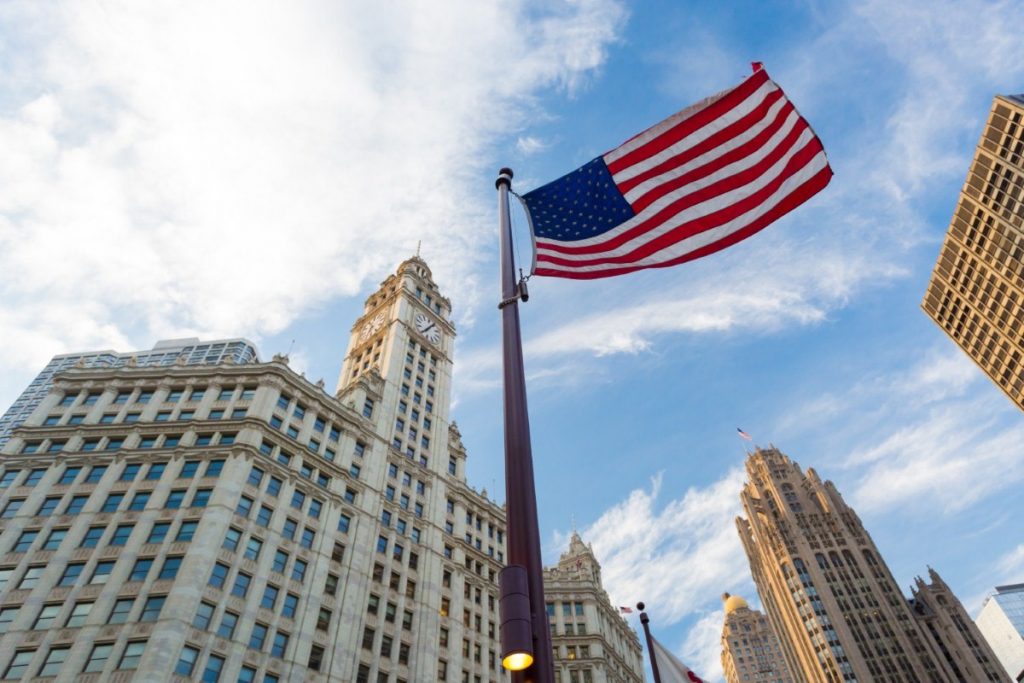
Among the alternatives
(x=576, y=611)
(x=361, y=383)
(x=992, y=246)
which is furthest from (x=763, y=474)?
(x=361, y=383)

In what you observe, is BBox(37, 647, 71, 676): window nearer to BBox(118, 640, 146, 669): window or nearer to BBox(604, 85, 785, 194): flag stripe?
BBox(118, 640, 146, 669): window

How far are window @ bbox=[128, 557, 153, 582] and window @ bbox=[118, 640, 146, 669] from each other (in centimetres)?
516

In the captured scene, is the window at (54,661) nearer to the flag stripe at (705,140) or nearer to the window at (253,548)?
the window at (253,548)

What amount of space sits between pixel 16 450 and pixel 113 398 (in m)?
9.04

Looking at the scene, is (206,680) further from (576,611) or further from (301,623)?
(576,611)

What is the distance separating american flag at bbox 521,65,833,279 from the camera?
58.3ft

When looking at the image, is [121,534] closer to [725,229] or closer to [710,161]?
[725,229]

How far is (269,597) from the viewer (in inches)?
2061

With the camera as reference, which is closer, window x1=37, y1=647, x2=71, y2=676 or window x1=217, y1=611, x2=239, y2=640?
window x1=37, y1=647, x2=71, y2=676

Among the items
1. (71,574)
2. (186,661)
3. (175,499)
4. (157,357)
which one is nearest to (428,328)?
(175,499)

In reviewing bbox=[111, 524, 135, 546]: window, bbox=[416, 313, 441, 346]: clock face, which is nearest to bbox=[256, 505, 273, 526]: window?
bbox=[111, 524, 135, 546]: window

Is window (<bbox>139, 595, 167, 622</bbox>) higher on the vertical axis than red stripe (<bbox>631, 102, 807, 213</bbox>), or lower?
higher

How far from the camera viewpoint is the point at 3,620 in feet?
147

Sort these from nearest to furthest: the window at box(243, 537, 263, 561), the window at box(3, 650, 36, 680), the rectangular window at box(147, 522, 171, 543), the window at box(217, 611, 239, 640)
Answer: the window at box(3, 650, 36, 680)
the window at box(217, 611, 239, 640)
the rectangular window at box(147, 522, 171, 543)
the window at box(243, 537, 263, 561)
